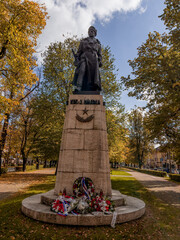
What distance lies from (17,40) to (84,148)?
9.77 metres

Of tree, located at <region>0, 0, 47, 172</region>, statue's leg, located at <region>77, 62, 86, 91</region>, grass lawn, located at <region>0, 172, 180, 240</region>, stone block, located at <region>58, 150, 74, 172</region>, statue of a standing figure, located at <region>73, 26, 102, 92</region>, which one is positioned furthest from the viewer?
tree, located at <region>0, 0, 47, 172</region>

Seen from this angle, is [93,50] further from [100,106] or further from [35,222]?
[35,222]

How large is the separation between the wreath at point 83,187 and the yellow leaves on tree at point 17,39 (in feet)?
28.3

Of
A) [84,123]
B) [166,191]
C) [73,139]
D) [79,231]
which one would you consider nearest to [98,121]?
[84,123]

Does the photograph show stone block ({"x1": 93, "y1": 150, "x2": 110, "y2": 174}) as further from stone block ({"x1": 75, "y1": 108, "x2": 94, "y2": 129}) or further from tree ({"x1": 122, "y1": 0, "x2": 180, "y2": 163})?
tree ({"x1": 122, "y1": 0, "x2": 180, "y2": 163})

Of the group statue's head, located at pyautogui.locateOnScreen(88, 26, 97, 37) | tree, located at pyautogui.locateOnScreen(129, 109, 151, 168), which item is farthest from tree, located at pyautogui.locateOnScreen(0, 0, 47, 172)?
tree, located at pyautogui.locateOnScreen(129, 109, 151, 168)

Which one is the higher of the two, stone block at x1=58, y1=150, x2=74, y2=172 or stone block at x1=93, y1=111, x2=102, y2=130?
stone block at x1=93, y1=111, x2=102, y2=130

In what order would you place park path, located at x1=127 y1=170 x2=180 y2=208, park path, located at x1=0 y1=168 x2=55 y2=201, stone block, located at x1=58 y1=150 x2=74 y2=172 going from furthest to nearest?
park path, located at x1=0 y1=168 x2=55 y2=201 < park path, located at x1=127 y1=170 x2=180 y2=208 < stone block, located at x1=58 y1=150 x2=74 y2=172

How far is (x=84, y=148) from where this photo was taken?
6.55 meters

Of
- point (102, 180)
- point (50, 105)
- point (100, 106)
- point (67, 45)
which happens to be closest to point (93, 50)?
point (100, 106)

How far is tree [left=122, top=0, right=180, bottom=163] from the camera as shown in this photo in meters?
12.6

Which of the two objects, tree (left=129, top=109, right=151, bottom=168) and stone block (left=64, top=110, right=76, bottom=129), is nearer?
stone block (left=64, top=110, right=76, bottom=129)

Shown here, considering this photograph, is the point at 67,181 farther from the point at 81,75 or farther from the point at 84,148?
the point at 81,75

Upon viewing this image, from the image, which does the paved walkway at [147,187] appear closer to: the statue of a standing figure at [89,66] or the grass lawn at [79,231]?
the grass lawn at [79,231]
